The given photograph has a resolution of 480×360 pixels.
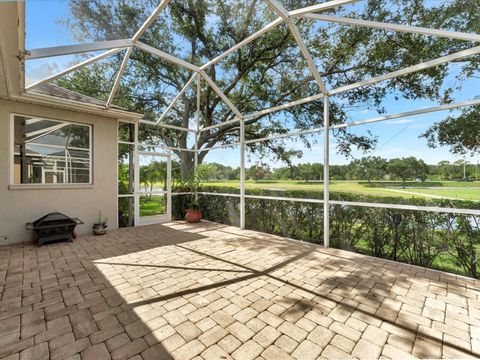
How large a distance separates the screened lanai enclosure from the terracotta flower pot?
472mm

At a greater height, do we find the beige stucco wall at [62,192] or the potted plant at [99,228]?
the beige stucco wall at [62,192]

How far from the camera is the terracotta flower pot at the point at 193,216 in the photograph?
25.2ft

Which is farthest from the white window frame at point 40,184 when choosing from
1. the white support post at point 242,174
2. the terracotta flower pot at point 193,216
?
the white support post at point 242,174

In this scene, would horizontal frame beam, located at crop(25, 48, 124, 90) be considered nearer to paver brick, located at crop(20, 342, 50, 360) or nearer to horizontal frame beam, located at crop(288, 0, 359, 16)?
horizontal frame beam, located at crop(288, 0, 359, 16)

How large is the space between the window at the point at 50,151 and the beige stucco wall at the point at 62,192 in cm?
18

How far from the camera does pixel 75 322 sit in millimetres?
2254

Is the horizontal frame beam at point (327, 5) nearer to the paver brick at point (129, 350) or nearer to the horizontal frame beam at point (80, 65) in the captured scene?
the horizontal frame beam at point (80, 65)

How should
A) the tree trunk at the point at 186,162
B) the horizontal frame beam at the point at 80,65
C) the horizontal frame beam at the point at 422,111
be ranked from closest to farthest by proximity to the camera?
the horizontal frame beam at the point at 422,111 < the horizontal frame beam at the point at 80,65 < the tree trunk at the point at 186,162

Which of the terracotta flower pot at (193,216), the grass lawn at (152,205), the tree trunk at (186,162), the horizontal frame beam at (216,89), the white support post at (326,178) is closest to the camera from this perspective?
the white support post at (326,178)

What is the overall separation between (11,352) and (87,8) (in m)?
8.20

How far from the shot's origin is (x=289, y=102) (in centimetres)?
707

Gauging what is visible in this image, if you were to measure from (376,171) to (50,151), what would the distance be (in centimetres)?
773

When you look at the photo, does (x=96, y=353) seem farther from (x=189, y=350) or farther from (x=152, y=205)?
(x=152, y=205)

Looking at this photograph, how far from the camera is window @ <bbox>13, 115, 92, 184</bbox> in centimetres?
519
